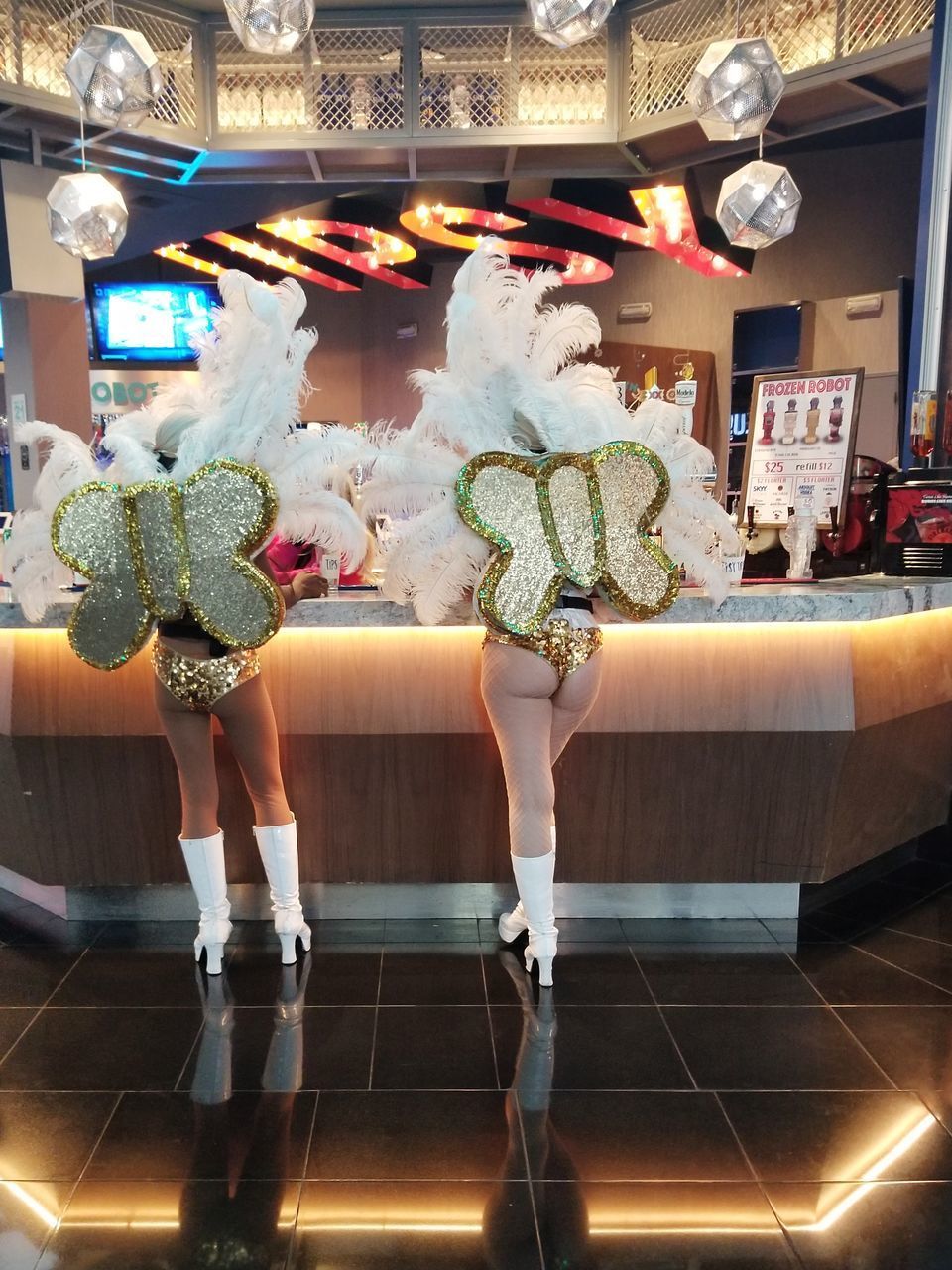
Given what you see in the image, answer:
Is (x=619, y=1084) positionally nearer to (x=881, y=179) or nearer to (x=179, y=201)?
(x=881, y=179)

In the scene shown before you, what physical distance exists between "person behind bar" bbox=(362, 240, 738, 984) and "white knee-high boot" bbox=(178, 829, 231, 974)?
34.1 inches

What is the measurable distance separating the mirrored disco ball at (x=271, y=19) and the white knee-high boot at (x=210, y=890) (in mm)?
2843

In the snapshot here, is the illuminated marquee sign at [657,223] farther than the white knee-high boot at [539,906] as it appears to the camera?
Yes

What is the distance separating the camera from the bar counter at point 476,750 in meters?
3.10

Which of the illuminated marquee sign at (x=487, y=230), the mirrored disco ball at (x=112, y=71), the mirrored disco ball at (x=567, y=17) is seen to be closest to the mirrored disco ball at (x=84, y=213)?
the mirrored disco ball at (x=112, y=71)

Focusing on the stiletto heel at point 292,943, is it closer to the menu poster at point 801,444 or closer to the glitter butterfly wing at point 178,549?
the glitter butterfly wing at point 178,549

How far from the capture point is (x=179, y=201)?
28.2ft

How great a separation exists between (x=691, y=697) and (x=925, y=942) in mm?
1117

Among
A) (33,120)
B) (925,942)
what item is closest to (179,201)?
(33,120)

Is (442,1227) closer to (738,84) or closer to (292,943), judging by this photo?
(292,943)

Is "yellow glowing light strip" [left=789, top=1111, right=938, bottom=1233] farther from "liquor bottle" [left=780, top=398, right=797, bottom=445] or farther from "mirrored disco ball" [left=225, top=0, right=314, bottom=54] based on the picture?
"mirrored disco ball" [left=225, top=0, right=314, bottom=54]

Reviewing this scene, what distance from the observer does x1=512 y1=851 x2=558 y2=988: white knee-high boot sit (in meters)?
2.79

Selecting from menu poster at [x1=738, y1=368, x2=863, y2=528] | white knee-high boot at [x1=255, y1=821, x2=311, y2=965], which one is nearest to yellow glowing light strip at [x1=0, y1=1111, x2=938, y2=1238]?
white knee-high boot at [x1=255, y1=821, x2=311, y2=965]

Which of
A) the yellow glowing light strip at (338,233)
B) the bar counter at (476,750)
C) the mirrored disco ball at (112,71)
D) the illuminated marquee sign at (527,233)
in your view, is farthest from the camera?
the yellow glowing light strip at (338,233)
